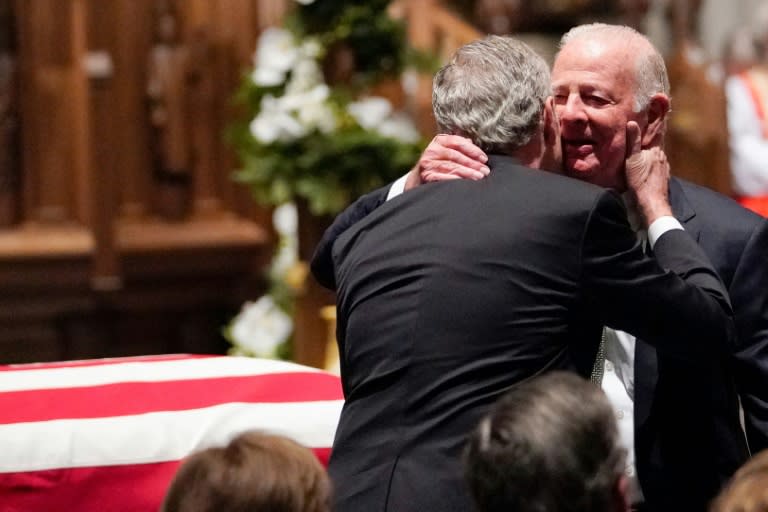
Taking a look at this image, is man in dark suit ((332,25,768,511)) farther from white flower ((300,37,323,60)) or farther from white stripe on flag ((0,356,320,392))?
white flower ((300,37,323,60))

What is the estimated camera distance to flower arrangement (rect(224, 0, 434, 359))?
5.02 meters

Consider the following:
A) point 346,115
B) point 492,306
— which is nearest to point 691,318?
point 492,306

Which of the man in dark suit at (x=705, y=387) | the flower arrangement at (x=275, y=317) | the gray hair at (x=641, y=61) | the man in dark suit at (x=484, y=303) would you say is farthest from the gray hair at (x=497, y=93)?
the flower arrangement at (x=275, y=317)

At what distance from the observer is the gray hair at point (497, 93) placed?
222 cm

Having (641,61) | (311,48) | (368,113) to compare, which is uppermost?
(641,61)

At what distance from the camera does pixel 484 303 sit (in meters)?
2.12

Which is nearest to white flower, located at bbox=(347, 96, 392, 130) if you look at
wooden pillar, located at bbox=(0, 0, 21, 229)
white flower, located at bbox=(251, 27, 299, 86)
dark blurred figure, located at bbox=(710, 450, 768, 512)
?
white flower, located at bbox=(251, 27, 299, 86)

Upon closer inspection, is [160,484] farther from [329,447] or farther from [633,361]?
[633,361]

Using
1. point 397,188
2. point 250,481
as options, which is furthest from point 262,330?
point 250,481

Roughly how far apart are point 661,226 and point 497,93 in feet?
1.38

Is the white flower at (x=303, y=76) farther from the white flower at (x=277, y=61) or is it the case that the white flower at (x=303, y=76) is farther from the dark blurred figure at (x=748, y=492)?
the dark blurred figure at (x=748, y=492)

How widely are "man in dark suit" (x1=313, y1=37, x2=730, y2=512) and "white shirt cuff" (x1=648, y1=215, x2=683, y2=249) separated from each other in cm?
14

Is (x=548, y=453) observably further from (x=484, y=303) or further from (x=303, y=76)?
(x=303, y=76)

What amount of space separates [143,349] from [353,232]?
13.8 feet
